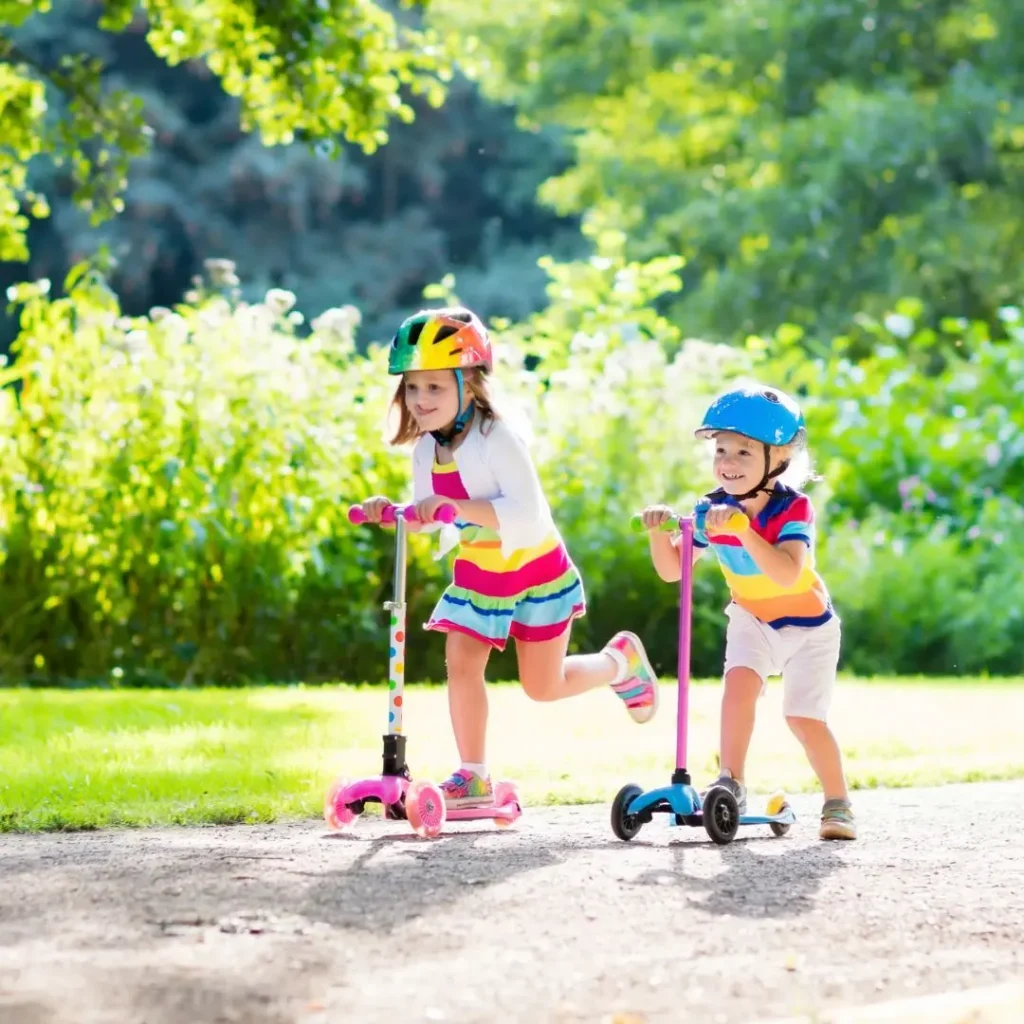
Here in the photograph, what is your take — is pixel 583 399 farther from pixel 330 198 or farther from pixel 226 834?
pixel 330 198

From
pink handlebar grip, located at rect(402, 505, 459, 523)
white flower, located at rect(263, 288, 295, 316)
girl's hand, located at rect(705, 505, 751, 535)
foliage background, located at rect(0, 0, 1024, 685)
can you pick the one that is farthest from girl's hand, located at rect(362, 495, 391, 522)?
white flower, located at rect(263, 288, 295, 316)

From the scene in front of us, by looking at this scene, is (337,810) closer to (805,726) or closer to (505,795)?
(505,795)

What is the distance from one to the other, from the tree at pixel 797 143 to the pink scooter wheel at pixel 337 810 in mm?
14617

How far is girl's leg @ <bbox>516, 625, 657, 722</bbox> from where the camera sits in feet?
18.8

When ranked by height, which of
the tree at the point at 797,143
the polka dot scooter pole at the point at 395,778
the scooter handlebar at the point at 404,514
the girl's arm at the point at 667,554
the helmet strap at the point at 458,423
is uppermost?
the tree at the point at 797,143

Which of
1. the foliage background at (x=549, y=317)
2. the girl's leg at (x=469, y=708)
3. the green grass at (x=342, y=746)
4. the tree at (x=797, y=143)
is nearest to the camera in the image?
the girl's leg at (x=469, y=708)

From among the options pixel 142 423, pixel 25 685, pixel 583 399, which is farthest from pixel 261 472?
pixel 583 399

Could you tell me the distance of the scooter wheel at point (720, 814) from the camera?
5.18 meters

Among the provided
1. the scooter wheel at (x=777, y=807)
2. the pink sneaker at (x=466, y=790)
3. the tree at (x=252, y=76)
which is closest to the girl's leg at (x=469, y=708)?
the pink sneaker at (x=466, y=790)

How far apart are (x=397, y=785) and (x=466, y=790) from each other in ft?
0.89

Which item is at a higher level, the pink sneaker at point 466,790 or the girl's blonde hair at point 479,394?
the girl's blonde hair at point 479,394

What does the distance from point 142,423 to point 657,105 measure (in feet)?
45.5

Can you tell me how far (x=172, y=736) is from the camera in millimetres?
7438

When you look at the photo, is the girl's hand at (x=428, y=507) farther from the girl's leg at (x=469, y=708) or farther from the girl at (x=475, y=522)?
the girl's leg at (x=469, y=708)
